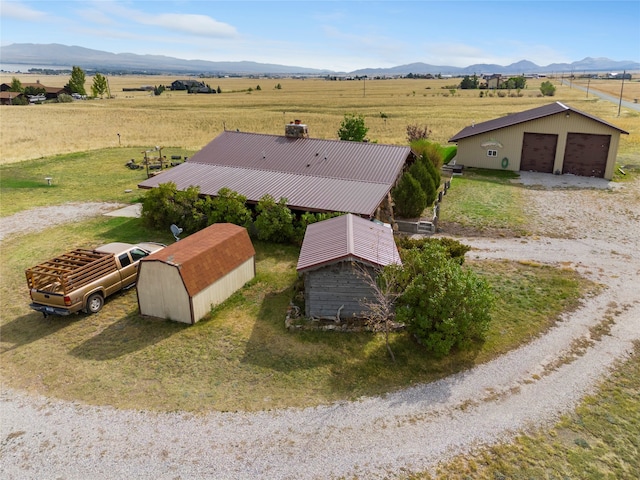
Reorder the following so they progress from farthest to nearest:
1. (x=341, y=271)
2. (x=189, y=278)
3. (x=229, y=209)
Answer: (x=229, y=209) → (x=189, y=278) → (x=341, y=271)

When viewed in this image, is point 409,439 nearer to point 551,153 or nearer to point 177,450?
point 177,450

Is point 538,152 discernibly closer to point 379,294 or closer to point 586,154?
point 586,154

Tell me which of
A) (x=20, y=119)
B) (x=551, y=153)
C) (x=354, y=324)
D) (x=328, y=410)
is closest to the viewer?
(x=328, y=410)

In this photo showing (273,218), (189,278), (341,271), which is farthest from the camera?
(273,218)

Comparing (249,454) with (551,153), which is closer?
(249,454)

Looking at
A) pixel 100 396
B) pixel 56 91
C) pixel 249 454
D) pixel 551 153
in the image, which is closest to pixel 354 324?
pixel 249 454

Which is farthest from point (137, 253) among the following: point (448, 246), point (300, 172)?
point (448, 246)

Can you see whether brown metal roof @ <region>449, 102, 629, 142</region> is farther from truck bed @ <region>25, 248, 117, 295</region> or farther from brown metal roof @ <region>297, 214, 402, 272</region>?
truck bed @ <region>25, 248, 117, 295</region>
